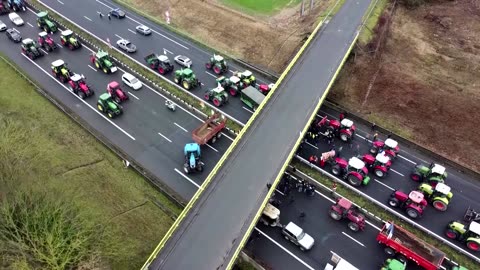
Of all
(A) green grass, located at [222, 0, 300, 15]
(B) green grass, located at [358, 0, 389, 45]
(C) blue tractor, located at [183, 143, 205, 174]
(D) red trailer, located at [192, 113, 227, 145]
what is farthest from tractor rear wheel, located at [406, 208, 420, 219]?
(A) green grass, located at [222, 0, 300, 15]

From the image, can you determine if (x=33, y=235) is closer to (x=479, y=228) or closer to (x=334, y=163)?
(x=334, y=163)

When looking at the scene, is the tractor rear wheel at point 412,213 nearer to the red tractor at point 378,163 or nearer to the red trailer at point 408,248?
the red trailer at point 408,248

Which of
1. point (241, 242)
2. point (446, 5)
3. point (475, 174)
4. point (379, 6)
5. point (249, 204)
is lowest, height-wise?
point (241, 242)

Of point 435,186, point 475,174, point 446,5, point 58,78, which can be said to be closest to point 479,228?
point 435,186

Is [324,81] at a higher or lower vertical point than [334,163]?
higher

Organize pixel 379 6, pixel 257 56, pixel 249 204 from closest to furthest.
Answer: pixel 249 204 → pixel 257 56 → pixel 379 6

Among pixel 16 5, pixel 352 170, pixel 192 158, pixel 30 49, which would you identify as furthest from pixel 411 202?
pixel 16 5
